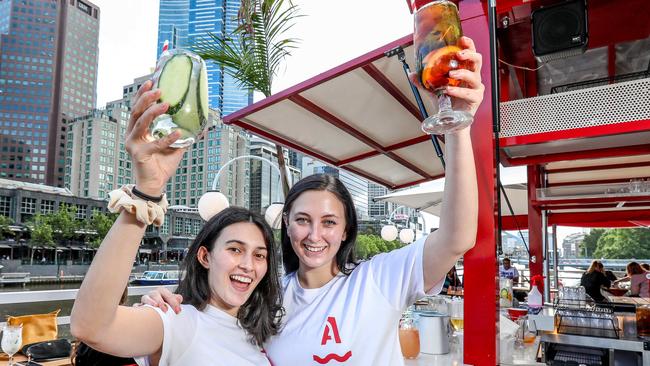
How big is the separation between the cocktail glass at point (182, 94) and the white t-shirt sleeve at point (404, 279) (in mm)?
887

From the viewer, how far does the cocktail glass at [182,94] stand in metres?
0.85

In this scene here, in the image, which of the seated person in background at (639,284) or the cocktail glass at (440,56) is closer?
the cocktail glass at (440,56)

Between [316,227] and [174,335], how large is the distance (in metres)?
0.59

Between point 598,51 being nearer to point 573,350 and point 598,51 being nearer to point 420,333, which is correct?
point 573,350

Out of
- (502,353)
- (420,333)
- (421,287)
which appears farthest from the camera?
(502,353)

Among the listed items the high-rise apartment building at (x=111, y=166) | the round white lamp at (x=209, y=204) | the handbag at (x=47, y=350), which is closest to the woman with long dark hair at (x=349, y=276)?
the handbag at (x=47, y=350)

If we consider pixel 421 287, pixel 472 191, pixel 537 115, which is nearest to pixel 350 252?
pixel 421 287

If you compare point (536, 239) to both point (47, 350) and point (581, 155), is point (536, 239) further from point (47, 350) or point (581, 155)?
point (47, 350)

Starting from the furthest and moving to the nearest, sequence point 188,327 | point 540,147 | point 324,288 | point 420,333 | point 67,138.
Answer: point 67,138 → point 540,147 → point 420,333 → point 324,288 → point 188,327

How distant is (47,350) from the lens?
11.0 feet

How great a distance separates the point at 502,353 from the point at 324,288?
1784 mm

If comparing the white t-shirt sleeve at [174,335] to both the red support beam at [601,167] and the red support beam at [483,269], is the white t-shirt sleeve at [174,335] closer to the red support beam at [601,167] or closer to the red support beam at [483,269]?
the red support beam at [483,269]

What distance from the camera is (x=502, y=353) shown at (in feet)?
9.12

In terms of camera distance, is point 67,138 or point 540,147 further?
point 67,138
